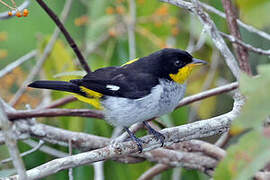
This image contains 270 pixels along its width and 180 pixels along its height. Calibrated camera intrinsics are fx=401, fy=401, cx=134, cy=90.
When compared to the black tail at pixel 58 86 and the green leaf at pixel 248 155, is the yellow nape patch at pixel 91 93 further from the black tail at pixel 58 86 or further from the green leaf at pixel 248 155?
the green leaf at pixel 248 155

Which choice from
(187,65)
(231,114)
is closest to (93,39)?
(187,65)

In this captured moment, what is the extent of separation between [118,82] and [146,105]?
13.2 inches

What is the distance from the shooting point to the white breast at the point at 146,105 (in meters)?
2.80

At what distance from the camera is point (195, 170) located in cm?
317

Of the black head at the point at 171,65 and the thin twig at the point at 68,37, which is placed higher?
the thin twig at the point at 68,37

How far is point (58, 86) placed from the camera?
9.78ft

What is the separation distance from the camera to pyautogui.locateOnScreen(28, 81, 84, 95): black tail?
2.89 m

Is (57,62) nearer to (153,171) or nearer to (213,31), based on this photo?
(153,171)

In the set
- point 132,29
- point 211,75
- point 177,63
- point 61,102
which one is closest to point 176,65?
point 177,63

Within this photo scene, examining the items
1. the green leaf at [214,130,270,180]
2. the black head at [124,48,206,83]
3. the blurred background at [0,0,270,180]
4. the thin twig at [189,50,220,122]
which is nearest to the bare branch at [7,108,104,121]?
the blurred background at [0,0,270,180]

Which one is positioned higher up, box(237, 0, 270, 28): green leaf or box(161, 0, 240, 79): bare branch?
box(161, 0, 240, 79): bare branch

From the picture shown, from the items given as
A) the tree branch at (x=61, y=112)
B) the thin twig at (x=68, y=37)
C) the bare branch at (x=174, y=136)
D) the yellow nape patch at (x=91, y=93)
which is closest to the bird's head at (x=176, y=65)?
the tree branch at (x=61, y=112)

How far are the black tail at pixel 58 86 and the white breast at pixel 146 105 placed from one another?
0.93 ft

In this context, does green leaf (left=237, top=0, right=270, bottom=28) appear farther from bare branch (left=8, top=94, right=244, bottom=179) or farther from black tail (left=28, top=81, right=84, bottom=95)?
black tail (left=28, top=81, right=84, bottom=95)
